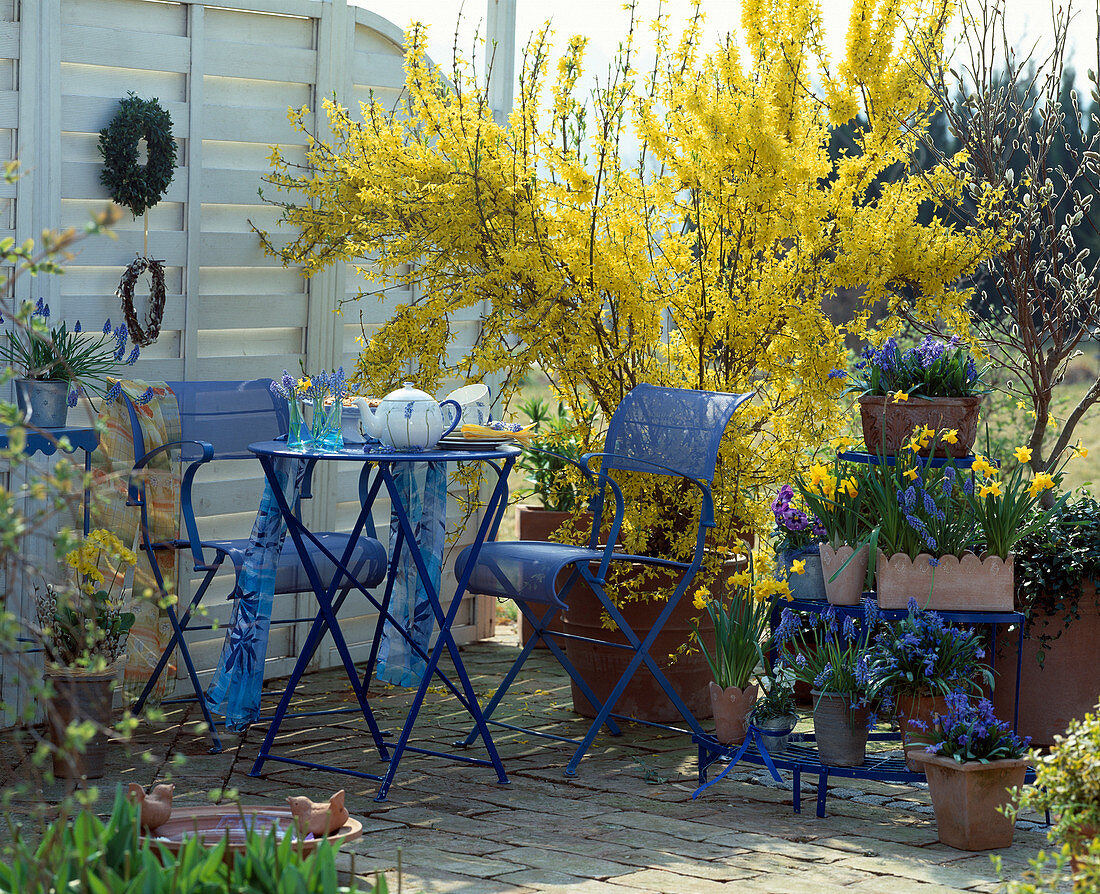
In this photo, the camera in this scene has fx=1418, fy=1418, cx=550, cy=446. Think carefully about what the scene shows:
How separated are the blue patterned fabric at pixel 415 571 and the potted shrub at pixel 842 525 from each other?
3.55ft

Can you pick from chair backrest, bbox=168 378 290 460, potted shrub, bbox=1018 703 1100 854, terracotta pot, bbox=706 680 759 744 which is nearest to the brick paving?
terracotta pot, bbox=706 680 759 744

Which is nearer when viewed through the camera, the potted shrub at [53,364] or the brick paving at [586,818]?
the brick paving at [586,818]

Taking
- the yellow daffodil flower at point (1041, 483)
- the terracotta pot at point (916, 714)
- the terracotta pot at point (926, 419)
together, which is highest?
the terracotta pot at point (926, 419)

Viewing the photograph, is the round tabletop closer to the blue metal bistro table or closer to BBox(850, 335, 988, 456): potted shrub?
the blue metal bistro table

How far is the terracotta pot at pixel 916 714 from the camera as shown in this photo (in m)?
3.65

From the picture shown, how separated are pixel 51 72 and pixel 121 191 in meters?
0.40

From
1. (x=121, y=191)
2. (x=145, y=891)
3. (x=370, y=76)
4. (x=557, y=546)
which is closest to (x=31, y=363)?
(x=121, y=191)

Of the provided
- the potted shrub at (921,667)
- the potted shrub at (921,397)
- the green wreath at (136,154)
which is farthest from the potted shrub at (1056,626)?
the green wreath at (136,154)

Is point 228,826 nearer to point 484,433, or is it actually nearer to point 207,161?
point 484,433

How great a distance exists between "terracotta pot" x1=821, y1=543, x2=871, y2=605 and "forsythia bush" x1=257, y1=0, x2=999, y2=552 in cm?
68

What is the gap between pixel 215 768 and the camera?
4.04 m

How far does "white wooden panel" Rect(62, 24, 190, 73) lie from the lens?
4.41m

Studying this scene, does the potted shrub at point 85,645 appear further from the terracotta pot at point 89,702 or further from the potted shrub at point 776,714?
the potted shrub at point 776,714

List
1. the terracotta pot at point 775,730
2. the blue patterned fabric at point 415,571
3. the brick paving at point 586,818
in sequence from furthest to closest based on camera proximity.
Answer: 1. the blue patterned fabric at point 415,571
2. the terracotta pot at point 775,730
3. the brick paving at point 586,818
